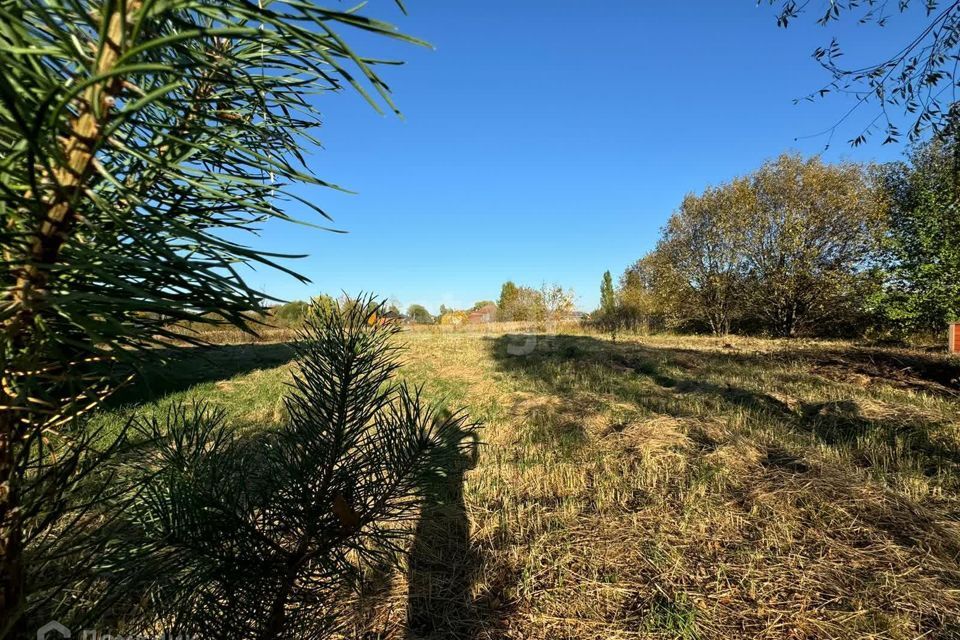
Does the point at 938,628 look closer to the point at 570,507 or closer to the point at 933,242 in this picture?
the point at 570,507

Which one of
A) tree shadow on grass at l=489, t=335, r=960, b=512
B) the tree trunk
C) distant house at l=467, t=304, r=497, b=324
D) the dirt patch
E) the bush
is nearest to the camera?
the tree trunk

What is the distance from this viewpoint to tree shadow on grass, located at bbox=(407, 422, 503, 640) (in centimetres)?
167

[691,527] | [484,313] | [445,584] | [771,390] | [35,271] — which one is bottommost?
[445,584]

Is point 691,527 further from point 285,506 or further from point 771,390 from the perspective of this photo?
point 771,390

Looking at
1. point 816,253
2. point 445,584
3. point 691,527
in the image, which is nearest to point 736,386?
point 691,527

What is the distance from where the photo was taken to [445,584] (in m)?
1.93

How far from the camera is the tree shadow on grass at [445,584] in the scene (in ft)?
5.48

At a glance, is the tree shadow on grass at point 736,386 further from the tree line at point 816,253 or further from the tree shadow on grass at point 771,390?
the tree line at point 816,253

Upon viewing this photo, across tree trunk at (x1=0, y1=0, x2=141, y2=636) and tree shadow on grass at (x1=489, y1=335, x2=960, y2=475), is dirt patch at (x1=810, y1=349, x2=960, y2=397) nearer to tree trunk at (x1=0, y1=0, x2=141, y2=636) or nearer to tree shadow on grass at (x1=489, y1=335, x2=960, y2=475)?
Answer: tree shadow on grass at (x1=489, y1=335, x2=960, y2=475)

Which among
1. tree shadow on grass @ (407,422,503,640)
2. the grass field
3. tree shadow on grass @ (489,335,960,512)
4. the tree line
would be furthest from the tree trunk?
the tree line

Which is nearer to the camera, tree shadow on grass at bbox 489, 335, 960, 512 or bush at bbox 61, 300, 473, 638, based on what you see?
bush at bbox 61, 300, 473, 638

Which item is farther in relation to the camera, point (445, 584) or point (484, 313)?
point (484, 313)

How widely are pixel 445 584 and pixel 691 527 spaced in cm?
144

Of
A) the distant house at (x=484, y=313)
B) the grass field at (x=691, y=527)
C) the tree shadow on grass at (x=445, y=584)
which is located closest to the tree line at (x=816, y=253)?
the grass field at (x=691, y=527)
